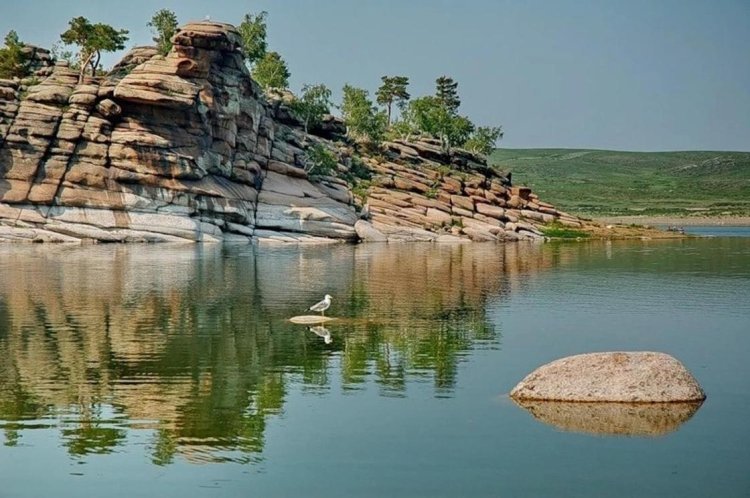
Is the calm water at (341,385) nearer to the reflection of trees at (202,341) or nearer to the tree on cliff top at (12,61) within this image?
the reflection of trees at (202,341)

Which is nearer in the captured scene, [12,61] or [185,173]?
[185,173]

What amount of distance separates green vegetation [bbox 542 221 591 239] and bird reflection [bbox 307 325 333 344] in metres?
95.3

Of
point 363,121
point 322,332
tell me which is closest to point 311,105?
point 363,121

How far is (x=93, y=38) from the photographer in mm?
129125

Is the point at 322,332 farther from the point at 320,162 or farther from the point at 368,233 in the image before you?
the point at 320,162

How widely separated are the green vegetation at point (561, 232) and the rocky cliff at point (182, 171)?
2.31m

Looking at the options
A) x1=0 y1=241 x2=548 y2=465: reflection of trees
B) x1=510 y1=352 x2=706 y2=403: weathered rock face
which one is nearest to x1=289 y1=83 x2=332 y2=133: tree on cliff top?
x1=0 y1=241 x2=548 y2=465: reflection of trees

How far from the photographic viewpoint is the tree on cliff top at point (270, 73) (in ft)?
535

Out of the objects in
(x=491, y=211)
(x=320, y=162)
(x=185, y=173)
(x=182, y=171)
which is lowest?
(x=491, y=211)

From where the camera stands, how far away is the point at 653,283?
72.1 meters

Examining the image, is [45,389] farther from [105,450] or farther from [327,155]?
[327,155]

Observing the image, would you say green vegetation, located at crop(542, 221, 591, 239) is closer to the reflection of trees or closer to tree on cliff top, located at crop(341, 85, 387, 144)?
tree on cliff top, located at crop(341, 85, 387, 144)

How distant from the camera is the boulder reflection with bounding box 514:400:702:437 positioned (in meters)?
28.0

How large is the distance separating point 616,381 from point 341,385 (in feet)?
30.0
